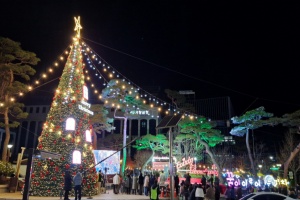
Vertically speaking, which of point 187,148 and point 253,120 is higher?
point 253,120

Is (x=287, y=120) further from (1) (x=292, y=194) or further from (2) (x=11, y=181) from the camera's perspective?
(2) (x=11, y=181)

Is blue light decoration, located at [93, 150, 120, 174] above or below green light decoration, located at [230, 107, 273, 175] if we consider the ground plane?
below

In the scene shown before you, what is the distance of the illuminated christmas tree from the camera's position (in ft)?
46.1

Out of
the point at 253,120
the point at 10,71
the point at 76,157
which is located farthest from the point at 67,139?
the point at 253,120

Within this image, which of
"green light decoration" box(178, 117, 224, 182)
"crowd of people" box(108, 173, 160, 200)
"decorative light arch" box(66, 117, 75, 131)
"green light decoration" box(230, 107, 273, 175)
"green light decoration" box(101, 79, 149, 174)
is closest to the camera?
"decorative light arch" box(66, 117, 75, 131)

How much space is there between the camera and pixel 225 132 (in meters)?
67.1

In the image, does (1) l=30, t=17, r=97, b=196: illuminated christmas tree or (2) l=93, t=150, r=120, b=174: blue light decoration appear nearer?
(1) l=30, t=17, r=97, b=196: illuminated christmas tree

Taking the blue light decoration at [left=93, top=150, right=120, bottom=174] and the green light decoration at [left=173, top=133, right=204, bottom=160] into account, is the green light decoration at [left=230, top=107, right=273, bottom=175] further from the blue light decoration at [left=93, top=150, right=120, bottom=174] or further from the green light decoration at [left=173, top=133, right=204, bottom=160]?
the blue light decoration at [left=93, top=150, right=120, bottom=174]

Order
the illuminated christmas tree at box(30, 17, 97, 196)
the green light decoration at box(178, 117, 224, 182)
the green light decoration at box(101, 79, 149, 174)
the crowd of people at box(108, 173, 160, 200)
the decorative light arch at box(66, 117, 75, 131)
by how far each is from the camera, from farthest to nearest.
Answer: the green light decoration at box(101, 79, 149, 174)
the green light decoration at box(178, 117, 224, 182)
the crowd of people at box(108, 173, 160, 200)
the decorative light arch at box(66, 117, 75, 131)
the illuminated christmas tree at box(30, 17, 97, 196)

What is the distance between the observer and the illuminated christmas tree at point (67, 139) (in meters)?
14.0

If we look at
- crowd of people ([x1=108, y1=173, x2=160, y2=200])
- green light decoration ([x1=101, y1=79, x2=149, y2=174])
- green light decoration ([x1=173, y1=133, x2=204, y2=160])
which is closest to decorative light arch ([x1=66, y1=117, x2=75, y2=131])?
crowd of people ([x1=108, y1=173, x2=160, y2=200])

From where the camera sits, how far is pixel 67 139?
14.8 metres

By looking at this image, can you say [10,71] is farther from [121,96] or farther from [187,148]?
[187,148]

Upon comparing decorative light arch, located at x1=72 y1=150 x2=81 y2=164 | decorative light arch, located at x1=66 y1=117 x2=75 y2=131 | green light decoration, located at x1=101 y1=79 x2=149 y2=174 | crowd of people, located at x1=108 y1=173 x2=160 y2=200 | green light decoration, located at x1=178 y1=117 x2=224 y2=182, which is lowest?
crowd of people, located at x1=108 y1=173 x2=160 y2=200
